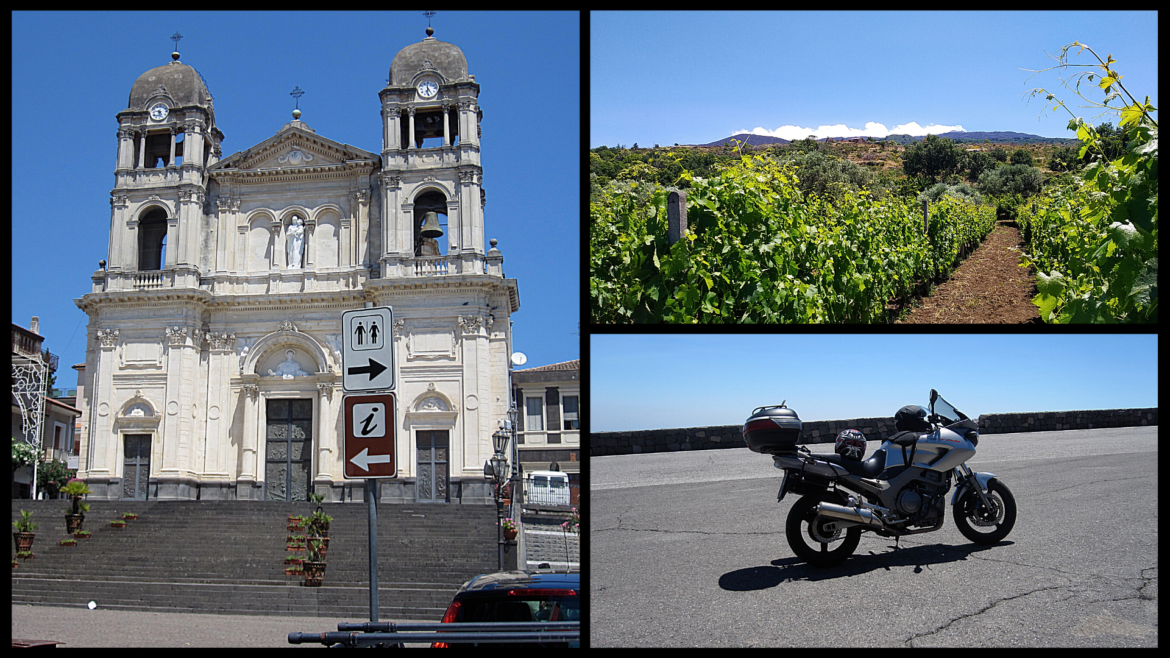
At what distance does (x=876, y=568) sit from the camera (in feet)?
12.4

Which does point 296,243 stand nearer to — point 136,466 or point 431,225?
point 431,225

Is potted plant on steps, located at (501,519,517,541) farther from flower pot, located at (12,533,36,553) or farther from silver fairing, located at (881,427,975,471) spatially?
silver fairing, located at (881,427,975,471)

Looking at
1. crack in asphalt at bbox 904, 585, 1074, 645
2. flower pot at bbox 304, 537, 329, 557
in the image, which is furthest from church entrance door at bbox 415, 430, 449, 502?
crack in asphalt at bbox 904, 585, 1074, 645

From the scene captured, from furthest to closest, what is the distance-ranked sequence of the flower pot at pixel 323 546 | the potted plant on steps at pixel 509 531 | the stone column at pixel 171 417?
1. the stone column at pixel 171 417
2. the potted plant on steps at pixel 509 531
3. the flower pot at pixel 323 546

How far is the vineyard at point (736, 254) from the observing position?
4.69 meters

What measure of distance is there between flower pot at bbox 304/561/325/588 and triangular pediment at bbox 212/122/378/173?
13871 mm

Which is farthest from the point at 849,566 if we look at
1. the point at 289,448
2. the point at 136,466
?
the point at 136,466

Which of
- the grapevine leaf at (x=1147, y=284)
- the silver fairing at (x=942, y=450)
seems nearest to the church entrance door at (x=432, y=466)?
the silver fairing at (x=942, y=450)

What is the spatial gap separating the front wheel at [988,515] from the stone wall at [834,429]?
35cm

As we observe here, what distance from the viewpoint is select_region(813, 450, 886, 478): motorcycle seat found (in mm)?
4293

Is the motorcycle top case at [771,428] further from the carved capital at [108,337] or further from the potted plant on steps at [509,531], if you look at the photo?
the carved capital at [108,337]

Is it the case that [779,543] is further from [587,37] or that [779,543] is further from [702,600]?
[587,37]

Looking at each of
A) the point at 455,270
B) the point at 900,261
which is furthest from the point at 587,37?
the point at 455,270
